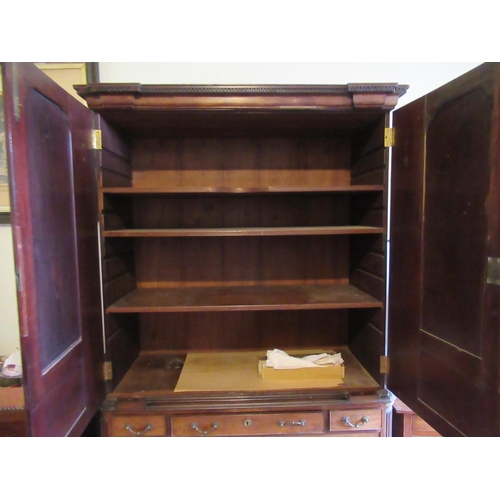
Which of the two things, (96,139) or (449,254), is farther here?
(96,139)

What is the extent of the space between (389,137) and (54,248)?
1235 mm

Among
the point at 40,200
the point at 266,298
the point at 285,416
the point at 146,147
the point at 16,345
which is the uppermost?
the point at 146,147

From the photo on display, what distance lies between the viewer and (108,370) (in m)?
1.10

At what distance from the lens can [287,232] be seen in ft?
3.57

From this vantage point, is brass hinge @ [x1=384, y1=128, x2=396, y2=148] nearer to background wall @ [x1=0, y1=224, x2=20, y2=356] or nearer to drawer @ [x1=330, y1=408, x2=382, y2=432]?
drawer @ [x1=330, y1=408, x2=382, y2=432]

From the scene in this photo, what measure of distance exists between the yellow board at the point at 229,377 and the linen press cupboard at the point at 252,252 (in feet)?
0.07

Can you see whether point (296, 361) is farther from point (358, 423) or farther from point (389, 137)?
point (389, 137)

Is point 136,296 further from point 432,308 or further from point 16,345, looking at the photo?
point 432,308

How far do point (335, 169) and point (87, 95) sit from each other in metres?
1.15

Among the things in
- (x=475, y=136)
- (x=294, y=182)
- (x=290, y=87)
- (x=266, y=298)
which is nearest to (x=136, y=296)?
(x=266, y=298)

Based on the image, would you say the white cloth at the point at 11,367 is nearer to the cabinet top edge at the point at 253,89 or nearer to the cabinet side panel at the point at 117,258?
the cabinet side panel at the point at 117,258

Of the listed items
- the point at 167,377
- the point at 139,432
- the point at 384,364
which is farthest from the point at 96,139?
the point at 384,364

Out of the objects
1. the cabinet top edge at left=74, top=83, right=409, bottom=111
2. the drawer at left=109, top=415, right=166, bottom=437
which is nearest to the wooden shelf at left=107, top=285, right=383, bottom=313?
the drawer at left=109, top=415, right=166, bottom=437

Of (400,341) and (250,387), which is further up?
(400,341)
